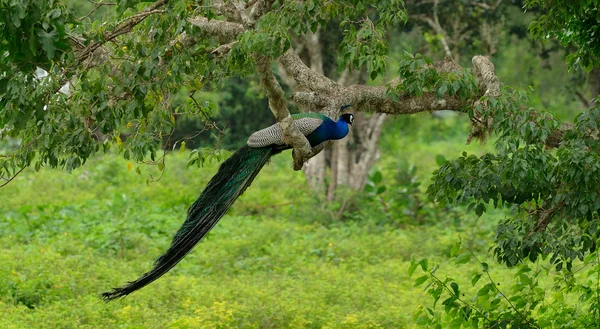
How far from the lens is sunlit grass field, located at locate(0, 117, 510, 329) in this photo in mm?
7773

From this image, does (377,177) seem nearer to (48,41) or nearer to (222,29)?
(222,29)

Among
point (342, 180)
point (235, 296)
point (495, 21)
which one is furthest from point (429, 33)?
point (235, 296)

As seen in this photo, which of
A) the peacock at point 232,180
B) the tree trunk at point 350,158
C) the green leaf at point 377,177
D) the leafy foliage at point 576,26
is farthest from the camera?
the green leaf at point 377,177

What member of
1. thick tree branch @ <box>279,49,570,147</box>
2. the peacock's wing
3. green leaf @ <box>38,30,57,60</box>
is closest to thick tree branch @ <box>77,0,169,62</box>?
thick tree branch @ <box>279,49,570,147</box>

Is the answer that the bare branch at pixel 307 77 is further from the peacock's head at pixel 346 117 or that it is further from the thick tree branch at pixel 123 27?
the thick tree branch at pixel 123 27

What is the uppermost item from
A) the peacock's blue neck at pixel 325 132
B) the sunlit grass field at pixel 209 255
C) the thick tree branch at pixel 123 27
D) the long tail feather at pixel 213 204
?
the thick tree branch at pixel 123 27

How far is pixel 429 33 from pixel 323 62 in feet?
5.92

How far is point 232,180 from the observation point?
6.14m

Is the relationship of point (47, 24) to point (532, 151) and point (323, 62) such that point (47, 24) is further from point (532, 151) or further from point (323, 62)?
point (323, 62)

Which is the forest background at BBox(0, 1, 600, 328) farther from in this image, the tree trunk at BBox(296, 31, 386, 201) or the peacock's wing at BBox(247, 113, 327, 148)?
the peacock's wing at BBox(247, 113, 327, 148)

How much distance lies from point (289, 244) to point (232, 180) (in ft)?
17.7

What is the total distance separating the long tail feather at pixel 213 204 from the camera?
597cm

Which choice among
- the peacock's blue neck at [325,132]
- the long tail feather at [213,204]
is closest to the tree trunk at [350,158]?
the long tail feather at [213,204]

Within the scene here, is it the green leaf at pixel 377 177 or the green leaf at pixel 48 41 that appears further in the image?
the green leaf at pixel 377 177
